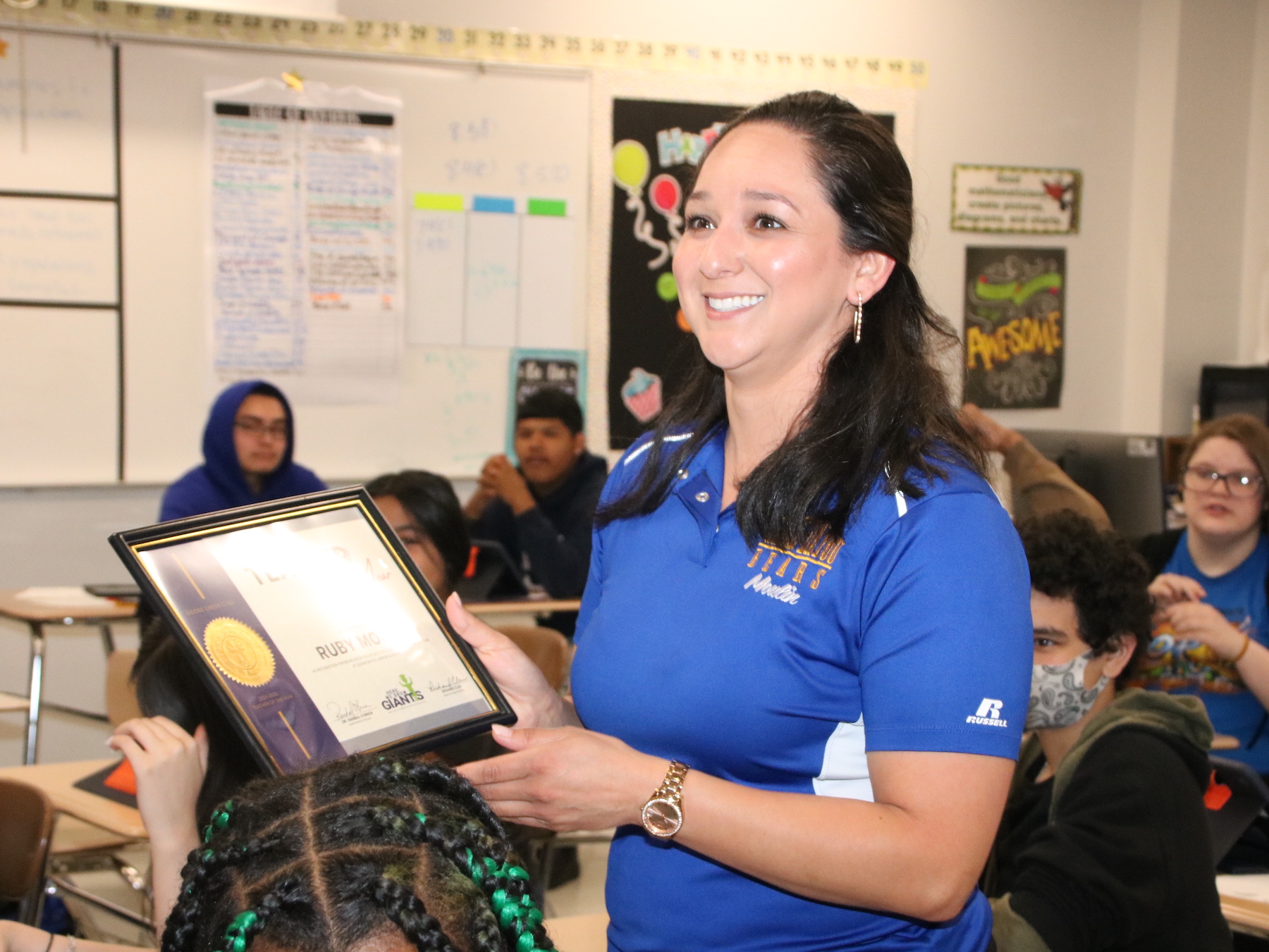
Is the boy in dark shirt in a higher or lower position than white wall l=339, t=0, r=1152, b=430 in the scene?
lower

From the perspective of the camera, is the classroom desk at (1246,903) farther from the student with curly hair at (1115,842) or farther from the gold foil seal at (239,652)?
the gold foil seal at (239,652)

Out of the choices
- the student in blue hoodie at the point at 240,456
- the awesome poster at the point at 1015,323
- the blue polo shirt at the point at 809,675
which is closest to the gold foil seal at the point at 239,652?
the blue polo shirt at the point at 809,675

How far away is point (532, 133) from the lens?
452 cm

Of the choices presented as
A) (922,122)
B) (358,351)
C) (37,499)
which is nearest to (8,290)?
(37,499)

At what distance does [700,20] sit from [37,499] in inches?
122

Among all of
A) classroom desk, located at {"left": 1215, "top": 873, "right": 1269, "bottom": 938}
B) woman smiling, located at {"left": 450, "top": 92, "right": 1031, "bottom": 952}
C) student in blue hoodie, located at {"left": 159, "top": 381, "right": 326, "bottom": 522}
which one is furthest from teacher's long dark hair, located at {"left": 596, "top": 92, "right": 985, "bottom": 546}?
student in blue hoodie, located at {"left": 159, "top": 381, "right": 326, "bottom": 522}

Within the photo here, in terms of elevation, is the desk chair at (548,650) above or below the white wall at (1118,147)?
below

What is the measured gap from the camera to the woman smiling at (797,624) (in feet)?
3.27

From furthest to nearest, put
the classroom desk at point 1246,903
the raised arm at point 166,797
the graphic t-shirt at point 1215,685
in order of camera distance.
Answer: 1. the graphic t-shirt at point 1215,685
2. the classroom desk at point 1246,903
3. the raised arm at point 166,797

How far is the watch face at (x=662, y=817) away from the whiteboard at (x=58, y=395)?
366 cm

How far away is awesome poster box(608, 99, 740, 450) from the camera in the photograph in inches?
182

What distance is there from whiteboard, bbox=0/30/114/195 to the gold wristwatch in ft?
12.5

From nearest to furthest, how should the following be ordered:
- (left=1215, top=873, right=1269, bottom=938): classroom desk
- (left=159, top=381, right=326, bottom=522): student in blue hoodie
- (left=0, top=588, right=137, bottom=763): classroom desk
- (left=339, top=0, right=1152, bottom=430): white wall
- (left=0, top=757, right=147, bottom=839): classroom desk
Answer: (left=1215, top=873, right=1269, bottom=938): classroom desk, (left=0, top=757, right=147, bottom=839): classroom desk, (left=0, top=588, right=137, bottom=763): classroom desk, (left=159, top=381, right=326, bottom=522): student in blue hoodie, (left=339, top=0, right=1152, bottom=430): white wall
